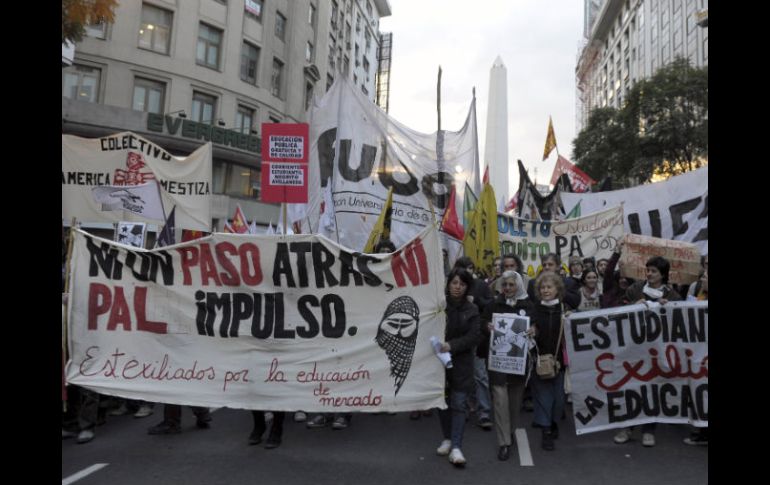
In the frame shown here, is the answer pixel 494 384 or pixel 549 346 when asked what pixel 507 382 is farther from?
pixel 549 346

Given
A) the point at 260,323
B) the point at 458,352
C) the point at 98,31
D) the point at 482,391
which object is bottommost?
the point at 482,391

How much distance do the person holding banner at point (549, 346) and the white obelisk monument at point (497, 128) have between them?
Answer: 33219mm

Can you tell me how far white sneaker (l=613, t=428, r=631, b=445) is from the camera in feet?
17.2

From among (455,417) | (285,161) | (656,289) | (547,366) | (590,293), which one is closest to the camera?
(455,417)

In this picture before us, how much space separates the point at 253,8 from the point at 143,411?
86.0 feet

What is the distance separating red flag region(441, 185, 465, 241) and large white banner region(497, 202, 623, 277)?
5.86 ft

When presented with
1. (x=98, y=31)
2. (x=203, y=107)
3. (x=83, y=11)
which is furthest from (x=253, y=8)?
(x=83, y=11)

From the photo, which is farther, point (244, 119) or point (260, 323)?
point (244, 119)

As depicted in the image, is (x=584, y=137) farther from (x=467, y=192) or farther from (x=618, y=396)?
(x=618, y=396)

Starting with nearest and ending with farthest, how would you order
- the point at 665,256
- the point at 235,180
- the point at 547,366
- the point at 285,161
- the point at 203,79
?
the point at 547,366 < the point at 285,161 < the point at 665,256 < the point at 203,79 < the point at 235,180

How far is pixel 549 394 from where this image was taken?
514cm

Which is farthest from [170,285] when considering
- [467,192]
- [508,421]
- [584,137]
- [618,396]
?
[584,137]

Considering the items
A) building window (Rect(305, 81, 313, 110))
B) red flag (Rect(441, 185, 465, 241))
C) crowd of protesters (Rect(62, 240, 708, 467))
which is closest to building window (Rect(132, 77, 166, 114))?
building window (Rect(305, 81, 313, 110))

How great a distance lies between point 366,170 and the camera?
8367 millimetres
